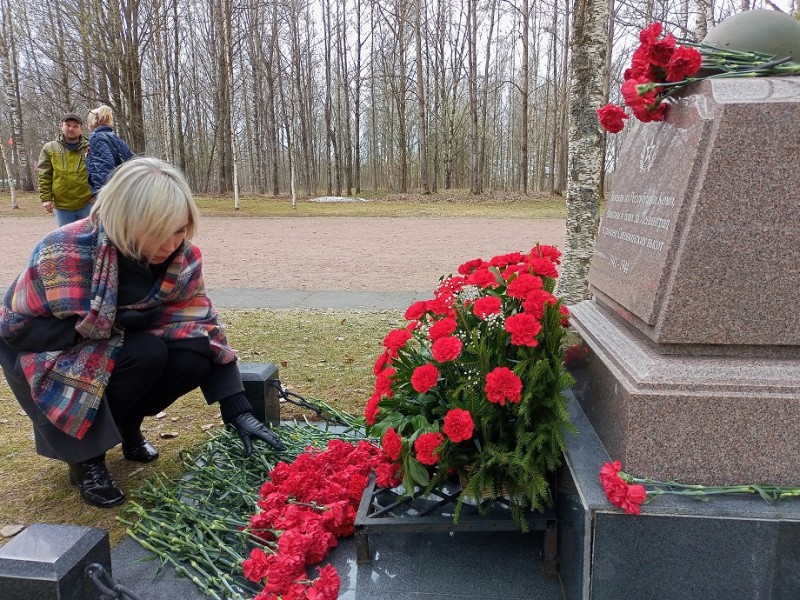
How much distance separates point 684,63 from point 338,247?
34.2ft

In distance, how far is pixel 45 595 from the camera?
1.54 m

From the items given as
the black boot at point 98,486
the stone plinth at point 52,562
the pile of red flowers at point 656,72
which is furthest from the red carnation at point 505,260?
the black boot at point 98,486

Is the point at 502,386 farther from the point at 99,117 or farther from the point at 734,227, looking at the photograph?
the point at 99,117

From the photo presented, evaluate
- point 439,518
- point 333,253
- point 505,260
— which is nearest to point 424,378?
point 439,518

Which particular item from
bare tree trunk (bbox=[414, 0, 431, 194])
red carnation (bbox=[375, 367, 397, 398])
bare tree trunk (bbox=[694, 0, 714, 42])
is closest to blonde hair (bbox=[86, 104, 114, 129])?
red carnation (bbox=[375, 367, 397, 398])

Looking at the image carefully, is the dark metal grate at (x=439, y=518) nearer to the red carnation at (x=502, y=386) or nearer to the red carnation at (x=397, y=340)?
the red carnation at (x=502, y=386)

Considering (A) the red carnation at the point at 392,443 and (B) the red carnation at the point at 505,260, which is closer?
(A) the red carnation at the point at 392,443

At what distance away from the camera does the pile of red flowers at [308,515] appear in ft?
6.24

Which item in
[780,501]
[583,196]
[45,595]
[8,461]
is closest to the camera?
[45,595]

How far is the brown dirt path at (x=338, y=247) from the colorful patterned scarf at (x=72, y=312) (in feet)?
17.4

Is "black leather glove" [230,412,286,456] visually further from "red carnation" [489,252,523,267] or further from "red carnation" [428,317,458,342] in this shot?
"red carnation" [489,252,523,267]

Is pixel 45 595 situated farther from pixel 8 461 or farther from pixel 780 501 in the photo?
pixel 780 501

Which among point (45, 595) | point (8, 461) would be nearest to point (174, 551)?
point (45, 595)

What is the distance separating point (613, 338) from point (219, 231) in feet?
47.7
